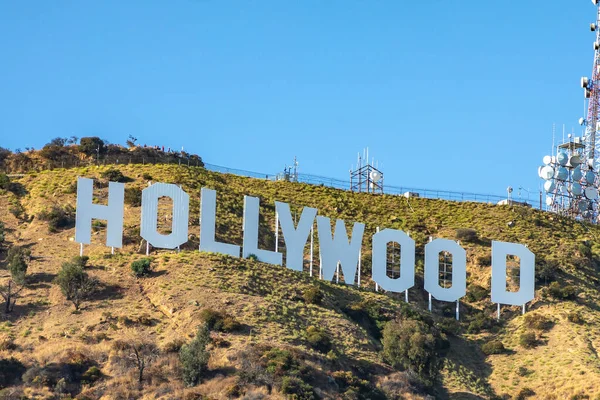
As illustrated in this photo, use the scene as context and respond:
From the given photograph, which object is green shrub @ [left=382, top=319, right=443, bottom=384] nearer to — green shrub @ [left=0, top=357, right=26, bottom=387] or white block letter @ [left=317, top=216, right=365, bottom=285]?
white block letter @ [left=317, top=216, right=365, bottom=285]

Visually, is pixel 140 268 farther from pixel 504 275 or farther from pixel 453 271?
pixel 504 275

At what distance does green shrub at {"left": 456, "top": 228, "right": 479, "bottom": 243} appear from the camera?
89188 millimetres

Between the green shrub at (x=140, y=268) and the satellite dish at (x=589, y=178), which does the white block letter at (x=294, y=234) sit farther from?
the satellite dish at (x=589, y=178)

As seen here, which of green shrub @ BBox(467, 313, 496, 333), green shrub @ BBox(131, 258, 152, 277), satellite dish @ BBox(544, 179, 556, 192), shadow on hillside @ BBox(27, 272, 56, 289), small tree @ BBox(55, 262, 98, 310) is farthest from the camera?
satellite dish @ BBox(544, 179, 556, 192)

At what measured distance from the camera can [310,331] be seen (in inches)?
2576

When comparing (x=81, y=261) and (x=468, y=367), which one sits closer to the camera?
(x=468, y=367)

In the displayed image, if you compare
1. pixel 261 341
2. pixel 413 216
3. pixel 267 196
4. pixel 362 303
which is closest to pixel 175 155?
pixel 267 196

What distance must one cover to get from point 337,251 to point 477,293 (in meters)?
11.4

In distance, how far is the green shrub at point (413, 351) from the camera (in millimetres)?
64312

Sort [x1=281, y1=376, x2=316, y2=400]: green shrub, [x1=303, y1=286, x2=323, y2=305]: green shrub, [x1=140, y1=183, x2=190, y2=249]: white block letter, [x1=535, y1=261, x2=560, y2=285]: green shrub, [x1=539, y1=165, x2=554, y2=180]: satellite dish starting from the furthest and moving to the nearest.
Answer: [x1=539, y1=165, x2=554, y2=180]: satellite dish → [x1=535, y1=261, x2=560, y2=285]: green shrub → [x1=140, y1=183, x2=190, y2=249]: white block letter → [x1=303, y1=286, x2=323, y2=305]: green shrub → [x1=281, y1=376, x2=316, y2=400]: green shrub

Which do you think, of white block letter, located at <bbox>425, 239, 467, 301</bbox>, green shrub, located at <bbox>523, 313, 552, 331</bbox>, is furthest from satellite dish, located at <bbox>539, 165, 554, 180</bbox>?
green shrub, located at <bbox>523, 313, 552, 331</bbox>

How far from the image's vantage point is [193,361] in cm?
5759

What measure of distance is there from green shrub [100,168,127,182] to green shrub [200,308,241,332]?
25860 millimetres

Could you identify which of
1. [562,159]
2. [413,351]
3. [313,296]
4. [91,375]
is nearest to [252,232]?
[313,296]
